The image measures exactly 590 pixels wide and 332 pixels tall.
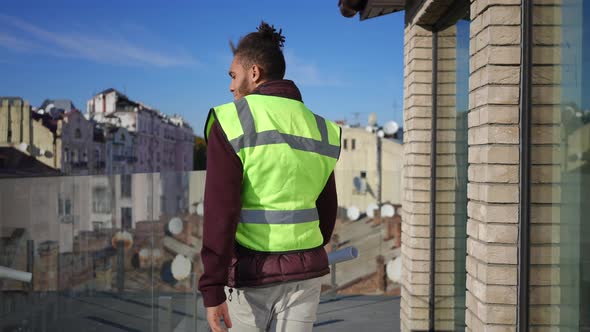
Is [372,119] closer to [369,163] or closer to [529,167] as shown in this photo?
[369,163]

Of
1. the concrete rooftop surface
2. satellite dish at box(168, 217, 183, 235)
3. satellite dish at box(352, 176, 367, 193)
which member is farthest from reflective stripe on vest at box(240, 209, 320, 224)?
satellite dish at box(352, 176, 367, 193)

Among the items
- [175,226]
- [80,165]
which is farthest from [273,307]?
[80,165]

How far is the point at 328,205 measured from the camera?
2.64m

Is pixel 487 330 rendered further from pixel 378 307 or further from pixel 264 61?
pixel 378 307

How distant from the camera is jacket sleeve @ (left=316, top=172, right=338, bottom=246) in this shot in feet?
8.57

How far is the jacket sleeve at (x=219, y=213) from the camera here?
214 cm

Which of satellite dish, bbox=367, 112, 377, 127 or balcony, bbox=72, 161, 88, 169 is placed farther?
balcony, bbox=72, 161, 88, 169

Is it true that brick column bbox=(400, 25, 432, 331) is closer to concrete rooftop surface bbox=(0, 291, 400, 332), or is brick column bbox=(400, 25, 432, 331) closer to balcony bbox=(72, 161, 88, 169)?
concrete rooftop surface bbox=(0, 291, 400, 332)

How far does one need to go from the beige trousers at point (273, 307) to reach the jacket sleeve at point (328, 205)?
35cm

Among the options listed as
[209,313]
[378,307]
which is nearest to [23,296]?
[209,313]

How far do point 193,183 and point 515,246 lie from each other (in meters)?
2.41

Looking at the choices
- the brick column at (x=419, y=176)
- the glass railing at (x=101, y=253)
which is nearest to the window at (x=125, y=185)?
the glass railing at (x=101, y=253)

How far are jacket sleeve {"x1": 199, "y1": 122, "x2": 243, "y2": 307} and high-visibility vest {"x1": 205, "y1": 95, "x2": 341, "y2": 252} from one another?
0.14 feet

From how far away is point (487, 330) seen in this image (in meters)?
3.70
